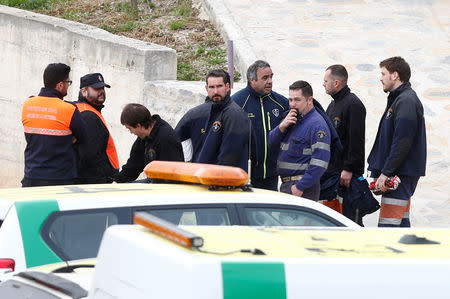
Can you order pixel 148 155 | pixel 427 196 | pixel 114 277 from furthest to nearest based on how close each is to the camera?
pixel 427 196, pixel 148 155, pixel 114 277

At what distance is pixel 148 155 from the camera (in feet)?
22.3

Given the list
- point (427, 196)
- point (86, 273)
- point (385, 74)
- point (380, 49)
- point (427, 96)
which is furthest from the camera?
point (380, 49)

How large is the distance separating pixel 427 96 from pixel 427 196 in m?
2.00

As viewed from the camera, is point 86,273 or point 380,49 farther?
point 380,49

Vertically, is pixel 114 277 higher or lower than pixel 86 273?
higher

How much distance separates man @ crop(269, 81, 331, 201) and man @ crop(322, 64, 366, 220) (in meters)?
0.56

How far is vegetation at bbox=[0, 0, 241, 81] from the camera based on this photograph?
42.0ft

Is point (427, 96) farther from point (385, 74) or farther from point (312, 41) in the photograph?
point (385, 74)

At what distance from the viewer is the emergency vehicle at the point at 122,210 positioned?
4.42 m

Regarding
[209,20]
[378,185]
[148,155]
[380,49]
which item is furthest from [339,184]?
[209,20]

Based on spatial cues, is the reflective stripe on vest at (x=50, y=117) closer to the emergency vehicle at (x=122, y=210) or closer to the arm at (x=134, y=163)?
the arm at (x=134, y=163)

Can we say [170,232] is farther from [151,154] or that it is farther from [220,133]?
[220,133]

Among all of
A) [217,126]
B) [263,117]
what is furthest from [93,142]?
[263,117]

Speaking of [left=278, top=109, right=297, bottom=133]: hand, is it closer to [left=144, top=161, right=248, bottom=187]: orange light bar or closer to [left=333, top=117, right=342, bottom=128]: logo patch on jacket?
[left=333, top=117, right=342, bottom=128]: logo patch on jacket
